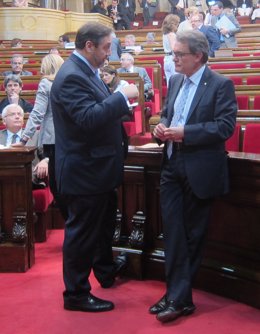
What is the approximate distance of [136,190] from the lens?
11.1 ft

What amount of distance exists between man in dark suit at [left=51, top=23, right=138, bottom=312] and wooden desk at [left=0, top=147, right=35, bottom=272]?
2.32 ft

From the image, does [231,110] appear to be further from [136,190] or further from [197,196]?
[136,190]

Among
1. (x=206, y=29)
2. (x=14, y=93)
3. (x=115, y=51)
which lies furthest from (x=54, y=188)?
(x=115, y=51)

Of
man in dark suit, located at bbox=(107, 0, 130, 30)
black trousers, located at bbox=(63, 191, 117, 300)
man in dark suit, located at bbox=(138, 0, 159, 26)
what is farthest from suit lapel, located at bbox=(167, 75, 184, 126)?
man in dark suit, located at bbox=(138, 0, 159, 26)

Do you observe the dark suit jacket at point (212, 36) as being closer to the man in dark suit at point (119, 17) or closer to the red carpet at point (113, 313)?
the red carpet at point (113, 313)

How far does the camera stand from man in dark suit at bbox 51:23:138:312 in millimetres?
2645

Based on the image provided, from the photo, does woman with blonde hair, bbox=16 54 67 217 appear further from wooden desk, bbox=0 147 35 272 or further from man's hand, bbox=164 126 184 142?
man's hand, bbox=164 126 184 142

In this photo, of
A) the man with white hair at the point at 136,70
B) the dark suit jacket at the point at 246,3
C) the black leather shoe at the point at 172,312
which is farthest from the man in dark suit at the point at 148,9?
the black leather shoe at the point at 172,312

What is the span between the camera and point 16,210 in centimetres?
356

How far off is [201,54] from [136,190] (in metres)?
1.01

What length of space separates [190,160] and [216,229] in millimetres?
574

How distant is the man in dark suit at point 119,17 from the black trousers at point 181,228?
13.1m

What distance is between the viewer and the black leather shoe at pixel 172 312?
8.70ft

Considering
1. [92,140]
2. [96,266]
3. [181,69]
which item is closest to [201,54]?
[181,69]
